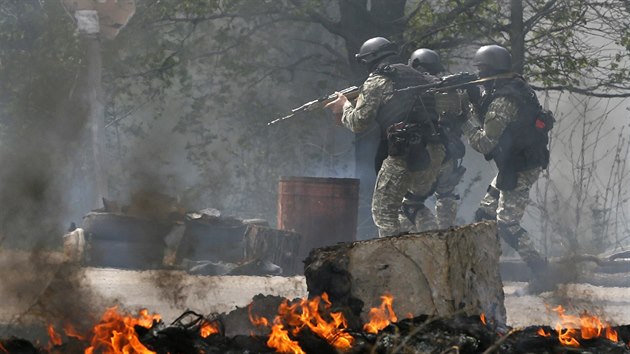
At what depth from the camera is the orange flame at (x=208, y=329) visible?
A: 468 centimetres

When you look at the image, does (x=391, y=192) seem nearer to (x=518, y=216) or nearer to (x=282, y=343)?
(x=518, y=216)

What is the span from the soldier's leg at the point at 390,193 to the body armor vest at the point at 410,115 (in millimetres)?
102

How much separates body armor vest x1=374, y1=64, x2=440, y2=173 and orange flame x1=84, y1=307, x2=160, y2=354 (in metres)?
5.29

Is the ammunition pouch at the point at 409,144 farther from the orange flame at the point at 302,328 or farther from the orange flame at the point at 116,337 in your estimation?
the orange flame at the point at 116,337

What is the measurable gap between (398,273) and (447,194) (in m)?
4.97

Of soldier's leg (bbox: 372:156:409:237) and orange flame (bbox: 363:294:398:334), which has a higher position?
soldier's leg (bbox: 372:156:409:237)

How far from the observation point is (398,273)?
6.01 metres

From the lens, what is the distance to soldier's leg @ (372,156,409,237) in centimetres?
973

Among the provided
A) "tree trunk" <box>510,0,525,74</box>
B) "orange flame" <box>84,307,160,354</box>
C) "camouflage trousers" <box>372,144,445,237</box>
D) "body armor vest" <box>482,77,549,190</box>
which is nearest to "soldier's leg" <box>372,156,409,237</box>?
"camouflage trousers" <box>372,144,445,237</box>

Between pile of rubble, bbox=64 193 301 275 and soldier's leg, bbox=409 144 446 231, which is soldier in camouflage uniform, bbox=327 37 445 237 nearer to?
soldier's leg, bbox=409 144 446 231

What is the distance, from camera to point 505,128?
9.77 metres

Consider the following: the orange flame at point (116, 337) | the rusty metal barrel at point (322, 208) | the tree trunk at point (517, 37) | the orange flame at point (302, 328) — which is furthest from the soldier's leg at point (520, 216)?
the orange flame at point (116, 337)

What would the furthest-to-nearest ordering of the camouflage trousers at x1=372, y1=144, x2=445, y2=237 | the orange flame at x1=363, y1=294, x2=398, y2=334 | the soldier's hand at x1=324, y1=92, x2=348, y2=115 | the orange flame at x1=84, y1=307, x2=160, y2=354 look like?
the soldier's hand at x1=324, y1=92, x2=348, y2=115
the camouflage trousers at x1=372, y1=144, x2=445, y2=237
the orange flame at x1=363, y1=294, x2=398, y2=334
the orange flame at x1=84, y1=307, x2=160, y2=354

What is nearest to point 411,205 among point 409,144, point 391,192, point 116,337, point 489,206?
point 391,192
